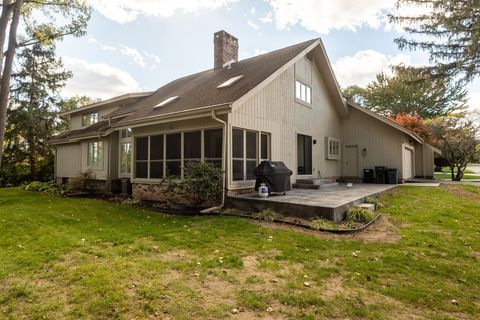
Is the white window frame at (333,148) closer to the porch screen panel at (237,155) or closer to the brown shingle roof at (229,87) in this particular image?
the brown shingle roof at (229,87)

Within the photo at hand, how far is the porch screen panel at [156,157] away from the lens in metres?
9.55

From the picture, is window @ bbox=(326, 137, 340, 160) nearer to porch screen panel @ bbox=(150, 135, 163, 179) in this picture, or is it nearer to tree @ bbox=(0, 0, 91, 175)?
porch screen panel @ bbox=(150, 135, 163, 179)

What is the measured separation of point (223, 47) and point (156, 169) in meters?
6.86

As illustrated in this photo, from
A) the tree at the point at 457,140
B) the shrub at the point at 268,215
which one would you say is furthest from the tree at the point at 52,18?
the tree at the point at 457,140

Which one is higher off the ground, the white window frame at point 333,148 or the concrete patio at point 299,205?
the white window frame at point 333,148

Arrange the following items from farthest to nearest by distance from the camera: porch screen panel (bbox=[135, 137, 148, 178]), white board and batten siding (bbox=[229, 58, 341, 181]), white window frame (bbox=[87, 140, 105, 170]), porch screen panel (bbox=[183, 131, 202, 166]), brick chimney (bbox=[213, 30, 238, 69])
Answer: brick chimney (bbox=[213, 30, 238, 69])
white window frame (bbox=[87, 140, 105, 170])
porch screen panel (bbox=[135, 137, 148, 178])
white board and batten siding (bbox=[229, 58, 341, 181])
porch screen panel (bbox=[183, 131, 202, 166])

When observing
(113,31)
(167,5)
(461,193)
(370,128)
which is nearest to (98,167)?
(113,31)

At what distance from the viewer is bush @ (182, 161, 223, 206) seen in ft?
24.4

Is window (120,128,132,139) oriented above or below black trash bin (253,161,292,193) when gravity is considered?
above

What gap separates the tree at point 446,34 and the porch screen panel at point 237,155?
6.61 meters

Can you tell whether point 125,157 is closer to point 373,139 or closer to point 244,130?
point 244,130

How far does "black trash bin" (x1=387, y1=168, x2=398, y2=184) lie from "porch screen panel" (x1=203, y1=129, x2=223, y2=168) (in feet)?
27.9

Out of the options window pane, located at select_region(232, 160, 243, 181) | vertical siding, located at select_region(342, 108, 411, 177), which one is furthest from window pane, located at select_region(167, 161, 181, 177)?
vertical siding, located at select_region(342, 108, 411, 177)

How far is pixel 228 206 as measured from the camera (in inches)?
302
